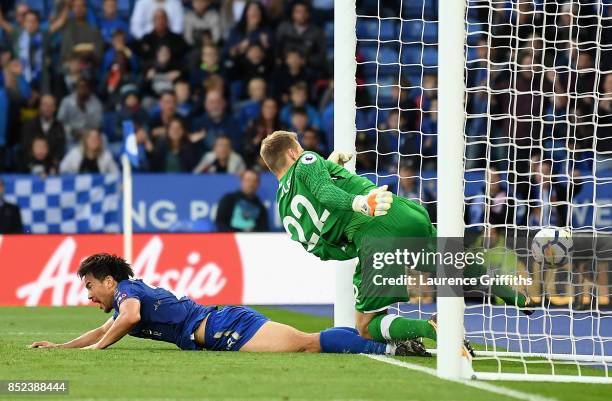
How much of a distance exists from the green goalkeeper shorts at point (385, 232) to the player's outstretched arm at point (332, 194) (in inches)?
11.6

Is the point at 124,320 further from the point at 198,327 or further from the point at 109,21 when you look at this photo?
the point at 109,21

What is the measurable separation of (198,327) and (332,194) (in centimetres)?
128

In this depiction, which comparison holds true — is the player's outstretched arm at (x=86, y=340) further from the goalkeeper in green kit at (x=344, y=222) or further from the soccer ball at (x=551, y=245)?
the soccer ball at (x=551, y=245)

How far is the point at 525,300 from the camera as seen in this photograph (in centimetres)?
757

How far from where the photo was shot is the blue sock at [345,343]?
7566 mm

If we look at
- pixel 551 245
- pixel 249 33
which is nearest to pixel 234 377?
pixel 551 245

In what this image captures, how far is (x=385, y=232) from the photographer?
299 inches

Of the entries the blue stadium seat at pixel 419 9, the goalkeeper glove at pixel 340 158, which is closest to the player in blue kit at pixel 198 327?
the goalkeeper glove at pixel 340 158

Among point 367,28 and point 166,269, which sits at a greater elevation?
point 367,28

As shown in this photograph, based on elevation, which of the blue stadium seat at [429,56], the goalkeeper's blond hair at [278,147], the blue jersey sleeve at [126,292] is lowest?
the blue jersey sleeve at [126,292]

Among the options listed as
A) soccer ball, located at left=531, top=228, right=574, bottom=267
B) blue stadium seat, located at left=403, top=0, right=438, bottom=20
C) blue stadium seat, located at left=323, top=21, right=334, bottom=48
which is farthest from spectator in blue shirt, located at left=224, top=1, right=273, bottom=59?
soccer ball, located at left=531, top=228, right=574, bottom=267

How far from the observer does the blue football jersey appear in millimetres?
7477

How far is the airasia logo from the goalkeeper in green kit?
6.05m

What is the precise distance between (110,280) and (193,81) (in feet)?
31.5
